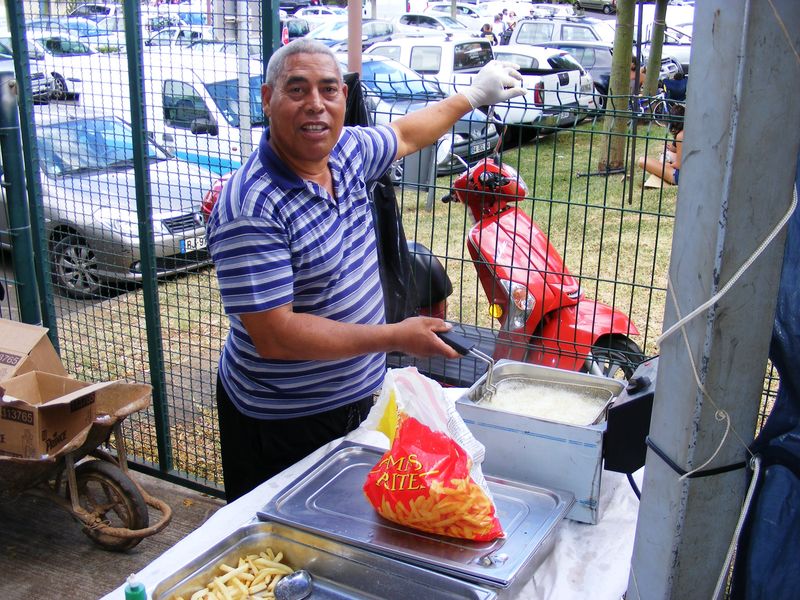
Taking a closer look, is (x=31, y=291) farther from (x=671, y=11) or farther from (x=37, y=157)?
(x=671, y=11)

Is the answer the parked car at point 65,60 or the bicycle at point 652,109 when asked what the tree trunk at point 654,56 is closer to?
the bicycle at point 652,109

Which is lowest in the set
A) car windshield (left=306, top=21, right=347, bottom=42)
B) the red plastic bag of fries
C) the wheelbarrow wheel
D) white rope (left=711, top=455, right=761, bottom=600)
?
the wheelbarrow wheel

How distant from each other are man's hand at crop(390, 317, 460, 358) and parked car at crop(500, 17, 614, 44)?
718 inches

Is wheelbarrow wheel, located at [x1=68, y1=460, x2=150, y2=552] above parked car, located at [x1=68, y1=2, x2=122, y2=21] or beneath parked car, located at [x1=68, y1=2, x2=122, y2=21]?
beneath

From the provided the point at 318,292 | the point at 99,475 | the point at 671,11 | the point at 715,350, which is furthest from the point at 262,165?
the point at 671,11

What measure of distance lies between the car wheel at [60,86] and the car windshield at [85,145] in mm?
128

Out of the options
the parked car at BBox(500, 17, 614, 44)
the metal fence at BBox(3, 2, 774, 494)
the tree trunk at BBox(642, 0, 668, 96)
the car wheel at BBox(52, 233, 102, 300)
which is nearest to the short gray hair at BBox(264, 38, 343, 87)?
the metal fence at BBox(3, 2, 774, 494)

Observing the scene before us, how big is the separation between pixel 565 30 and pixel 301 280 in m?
18.8

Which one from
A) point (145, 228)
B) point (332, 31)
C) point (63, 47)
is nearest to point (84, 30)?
point (63, 47)

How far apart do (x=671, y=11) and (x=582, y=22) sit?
3561 mm

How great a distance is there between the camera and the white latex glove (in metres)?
2.70

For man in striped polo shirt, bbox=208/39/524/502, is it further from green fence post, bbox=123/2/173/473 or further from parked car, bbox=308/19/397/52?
parked car, bbox=308/19/397/52

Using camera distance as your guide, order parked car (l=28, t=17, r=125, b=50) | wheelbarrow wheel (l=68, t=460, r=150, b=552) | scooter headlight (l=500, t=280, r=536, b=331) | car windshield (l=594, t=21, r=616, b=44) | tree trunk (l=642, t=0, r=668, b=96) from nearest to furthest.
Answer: wheelbarrow wheel (l=68, t=460, r=150, b=552), parked car (l=28, t=17, r=125, b=50), scooter headlight (l=500, t=280, r=536, b=331), tree trunk (l=642, t=0, r=668, b=96), car windshield (l=594, t=21, r=616, b=44)

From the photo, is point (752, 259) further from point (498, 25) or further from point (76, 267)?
point (498, 25)
